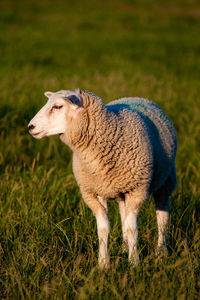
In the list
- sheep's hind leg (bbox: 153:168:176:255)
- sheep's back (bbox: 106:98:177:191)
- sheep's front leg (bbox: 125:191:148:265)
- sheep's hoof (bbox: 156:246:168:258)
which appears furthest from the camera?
sheep's hind leg (bbox: 153:168:176:255)

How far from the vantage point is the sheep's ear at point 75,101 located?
2.45m

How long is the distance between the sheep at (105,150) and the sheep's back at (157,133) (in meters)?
0.01

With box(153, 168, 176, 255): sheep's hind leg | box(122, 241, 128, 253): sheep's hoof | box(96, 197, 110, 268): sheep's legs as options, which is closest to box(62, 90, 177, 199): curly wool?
box(96, 197, 110, 268): sheep's legs

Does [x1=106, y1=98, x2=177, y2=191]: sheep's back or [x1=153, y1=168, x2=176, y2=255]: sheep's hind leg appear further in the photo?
[x1=153, y1=168, x2=176, y2=255]: sheep's hind leg

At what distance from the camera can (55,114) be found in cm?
252

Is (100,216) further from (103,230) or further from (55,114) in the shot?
(55,114)

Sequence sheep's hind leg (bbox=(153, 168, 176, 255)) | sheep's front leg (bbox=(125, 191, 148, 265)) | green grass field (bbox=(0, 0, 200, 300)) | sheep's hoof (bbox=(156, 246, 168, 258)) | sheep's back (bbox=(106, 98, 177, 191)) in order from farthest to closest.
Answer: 1. sheep's hind leg (bbox=(153, 168, 176, 255))
2. sheep's back (bbox=(106, 98, 177, 191))
3. sheep's front leg (bbox=(125, 191, 148, 265))
4. sheep's hoof (bbox=(156, 246, 168, 258))
5. green grass field (bbox=(0, 0, 200, 300))

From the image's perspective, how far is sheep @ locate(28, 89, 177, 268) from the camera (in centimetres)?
253

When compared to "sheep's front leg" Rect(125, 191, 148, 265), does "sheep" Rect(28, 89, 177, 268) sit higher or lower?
higher

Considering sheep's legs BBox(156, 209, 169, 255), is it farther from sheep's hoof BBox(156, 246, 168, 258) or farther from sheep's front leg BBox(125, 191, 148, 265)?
sheep's front leg BBox(125, 191, 148, 265)

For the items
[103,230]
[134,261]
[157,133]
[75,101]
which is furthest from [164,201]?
[75,101]

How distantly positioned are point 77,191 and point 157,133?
3.57ft

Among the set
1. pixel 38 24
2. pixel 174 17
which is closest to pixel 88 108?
pixel 38 24

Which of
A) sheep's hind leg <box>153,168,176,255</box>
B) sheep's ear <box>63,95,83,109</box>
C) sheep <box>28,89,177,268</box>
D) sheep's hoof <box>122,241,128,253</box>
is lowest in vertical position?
sheep's hoof <box>122,241,128,253</box>
